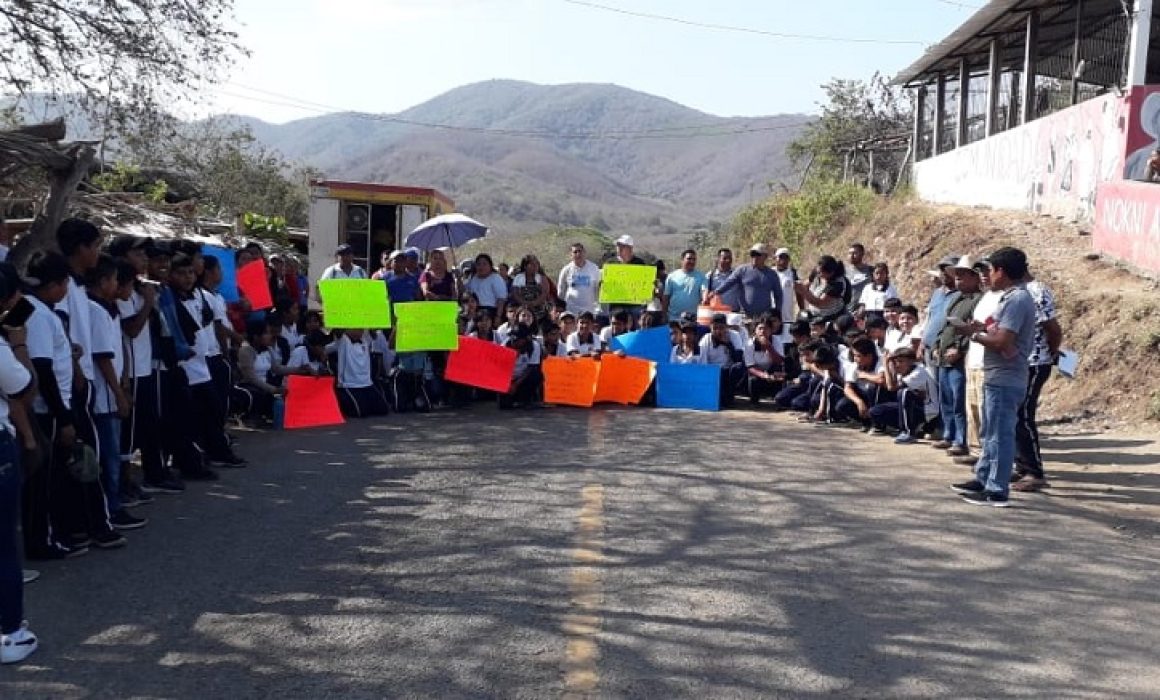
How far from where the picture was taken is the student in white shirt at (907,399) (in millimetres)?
11094

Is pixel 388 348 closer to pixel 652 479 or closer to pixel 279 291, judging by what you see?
pixel 279 291

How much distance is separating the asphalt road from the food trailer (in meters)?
11.3

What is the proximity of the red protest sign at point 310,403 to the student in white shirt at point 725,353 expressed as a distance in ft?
15.0

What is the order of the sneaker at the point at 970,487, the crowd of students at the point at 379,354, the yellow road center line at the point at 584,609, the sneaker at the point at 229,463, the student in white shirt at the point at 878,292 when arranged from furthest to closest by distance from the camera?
the student in white shirt at the point at 878,292 → the sneaker at the point at 229,463 → the sneaker at the point at 970,487 → the crowd of students at the point at 379,354 → the yellow road center line at the point at 584,609

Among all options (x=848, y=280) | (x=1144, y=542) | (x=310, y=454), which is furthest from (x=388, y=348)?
(x=1144, y=542)

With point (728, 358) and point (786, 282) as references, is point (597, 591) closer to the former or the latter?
point (728, 358)

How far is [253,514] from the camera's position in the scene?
758 cm

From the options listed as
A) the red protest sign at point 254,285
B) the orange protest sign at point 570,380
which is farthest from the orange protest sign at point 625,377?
the red protest sign at point 254,285

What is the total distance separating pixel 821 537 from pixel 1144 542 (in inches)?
84.8

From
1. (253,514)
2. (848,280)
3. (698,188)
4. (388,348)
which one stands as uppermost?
(698,188)

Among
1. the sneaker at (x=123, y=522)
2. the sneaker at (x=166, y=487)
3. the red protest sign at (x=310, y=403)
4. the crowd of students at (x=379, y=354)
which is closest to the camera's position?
the crowd of students at (x=379, y=354)

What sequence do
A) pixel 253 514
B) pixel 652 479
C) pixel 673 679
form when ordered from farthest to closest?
pixel 652 479 → pixel 253 514 → pixel 673 679

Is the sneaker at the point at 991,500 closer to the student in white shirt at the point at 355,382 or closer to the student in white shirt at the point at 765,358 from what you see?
the student in white shirt at the point at 765,358

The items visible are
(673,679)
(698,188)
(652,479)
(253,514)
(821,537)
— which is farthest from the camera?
(698,188)
